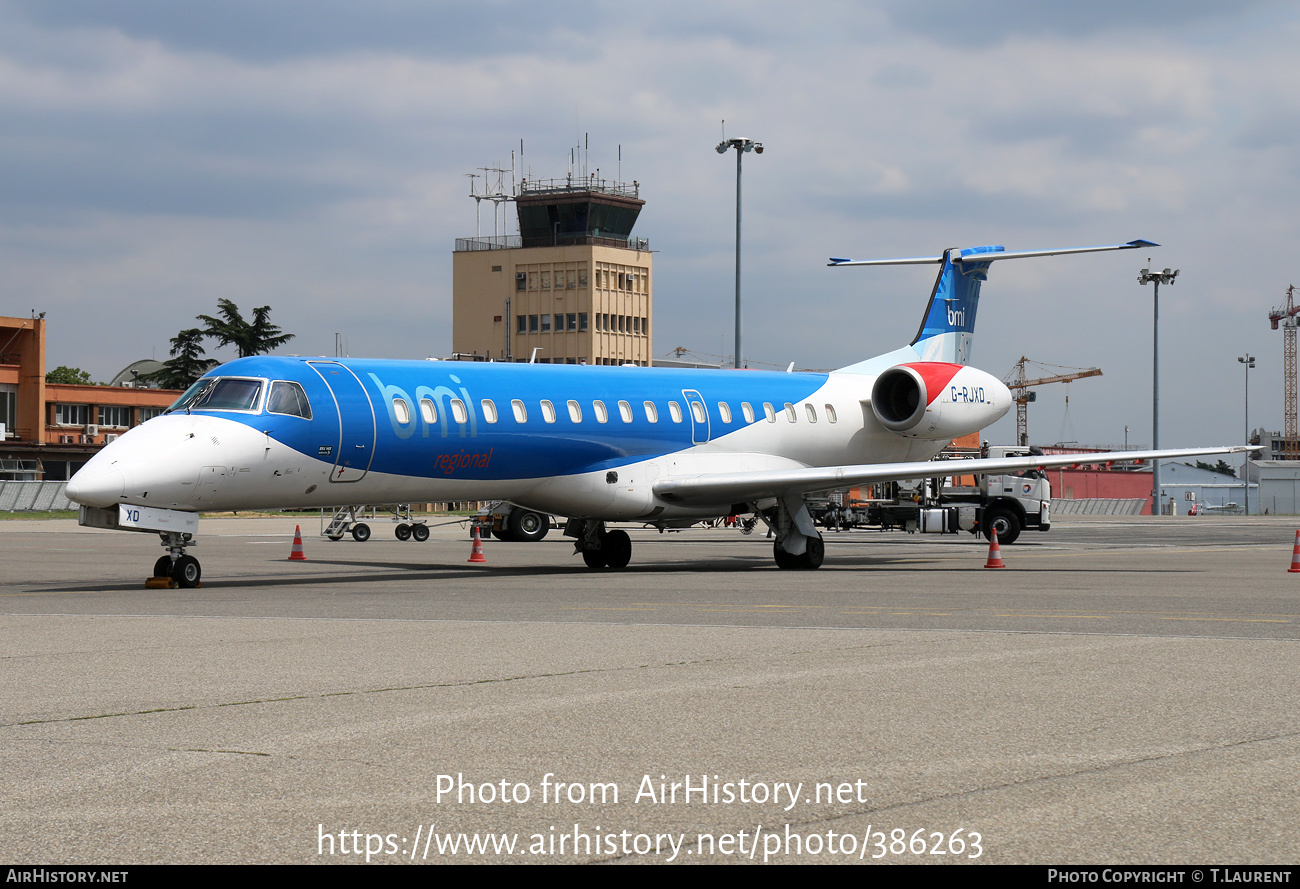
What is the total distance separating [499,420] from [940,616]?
359 inches

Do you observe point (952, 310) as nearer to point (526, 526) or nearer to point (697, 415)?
point (697, 415)

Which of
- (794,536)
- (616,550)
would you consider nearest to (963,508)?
(794,536)

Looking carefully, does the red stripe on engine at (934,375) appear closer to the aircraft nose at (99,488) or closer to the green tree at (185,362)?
the aircraft nose at (99,488)

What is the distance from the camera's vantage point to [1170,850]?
5.11 metres

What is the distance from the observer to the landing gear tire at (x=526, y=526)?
38.6m

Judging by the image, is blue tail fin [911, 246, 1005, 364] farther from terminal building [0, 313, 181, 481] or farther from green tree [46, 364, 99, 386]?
green tree [46, 364, 99, 386]

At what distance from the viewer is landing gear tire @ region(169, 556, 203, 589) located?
1875cm

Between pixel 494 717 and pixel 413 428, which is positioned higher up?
pixel 413 428

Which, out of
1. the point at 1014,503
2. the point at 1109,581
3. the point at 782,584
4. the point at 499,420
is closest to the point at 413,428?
the point at 499,420

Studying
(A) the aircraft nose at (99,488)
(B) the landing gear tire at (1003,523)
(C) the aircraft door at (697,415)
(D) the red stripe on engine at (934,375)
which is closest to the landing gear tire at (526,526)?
(B) the landing gear tire at (1003,523)

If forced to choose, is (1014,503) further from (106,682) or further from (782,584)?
(106,682)

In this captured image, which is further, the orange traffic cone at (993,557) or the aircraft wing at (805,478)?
the orange traffic cone at (993,557)

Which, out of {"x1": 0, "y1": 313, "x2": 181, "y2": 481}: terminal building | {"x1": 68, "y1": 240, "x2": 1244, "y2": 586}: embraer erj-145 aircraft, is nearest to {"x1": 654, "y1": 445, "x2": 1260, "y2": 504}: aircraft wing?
{"x1": 68, "y1": 240, "x2": 1244, "y2": 586}: embraer erj-145 aircraft

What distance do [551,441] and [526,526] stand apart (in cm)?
1702
